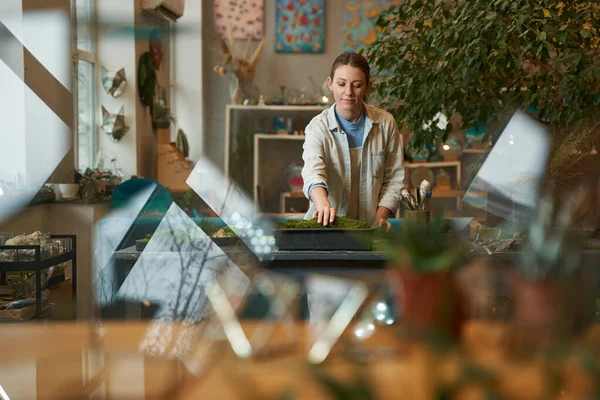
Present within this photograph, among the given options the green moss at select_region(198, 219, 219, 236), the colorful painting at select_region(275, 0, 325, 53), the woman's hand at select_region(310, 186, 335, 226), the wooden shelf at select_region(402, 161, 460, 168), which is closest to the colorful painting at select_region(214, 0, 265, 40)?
the colorful painting at select_region(275, 0, 325, 53)

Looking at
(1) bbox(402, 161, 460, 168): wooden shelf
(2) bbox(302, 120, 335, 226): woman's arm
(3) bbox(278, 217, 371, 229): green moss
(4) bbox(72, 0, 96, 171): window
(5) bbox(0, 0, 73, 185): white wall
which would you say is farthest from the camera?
(1) bbox(402, 161, 460, 168): wooden shelf

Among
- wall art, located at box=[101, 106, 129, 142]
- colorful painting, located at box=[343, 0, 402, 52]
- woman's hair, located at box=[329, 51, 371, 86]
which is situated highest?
colorful painting, located at box=[343, 0, 402, 52]

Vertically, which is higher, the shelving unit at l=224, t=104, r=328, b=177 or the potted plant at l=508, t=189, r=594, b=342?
the shelving unit at l=224, t=104, r=328, b=177

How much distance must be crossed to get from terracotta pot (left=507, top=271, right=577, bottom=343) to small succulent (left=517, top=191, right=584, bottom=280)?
0.01 m

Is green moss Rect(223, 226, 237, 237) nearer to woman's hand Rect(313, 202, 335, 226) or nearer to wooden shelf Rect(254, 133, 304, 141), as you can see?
woman's hand Rect(313, 202, 335, 226)

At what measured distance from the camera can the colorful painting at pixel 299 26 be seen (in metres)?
7.19

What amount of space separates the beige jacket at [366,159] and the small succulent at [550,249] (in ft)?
6.72

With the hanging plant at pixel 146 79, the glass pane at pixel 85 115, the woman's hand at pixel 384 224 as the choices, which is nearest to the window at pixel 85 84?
the glass pane at pixel 85 115

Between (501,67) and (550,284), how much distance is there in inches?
116

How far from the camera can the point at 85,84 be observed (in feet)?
19.0

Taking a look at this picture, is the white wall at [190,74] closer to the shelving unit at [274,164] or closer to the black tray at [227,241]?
the shelving unit at [274,164]

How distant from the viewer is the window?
5.66 meters

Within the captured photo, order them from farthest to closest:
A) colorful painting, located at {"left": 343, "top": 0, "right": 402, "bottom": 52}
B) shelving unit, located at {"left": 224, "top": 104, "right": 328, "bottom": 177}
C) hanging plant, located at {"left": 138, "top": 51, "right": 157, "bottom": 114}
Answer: colorful painting, located at {"left": 343, "top": 0, "right": 402, "bottom": 52}
shelving unit, located at {"left": 224, "top": 104, "right": 328, "bottom": 177}
hanging plant, located at {"left": 138, "top": 51, "right": 157, "bottom": 114}

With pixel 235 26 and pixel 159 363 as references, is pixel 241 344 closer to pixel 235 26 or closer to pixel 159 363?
pixel 159 363
